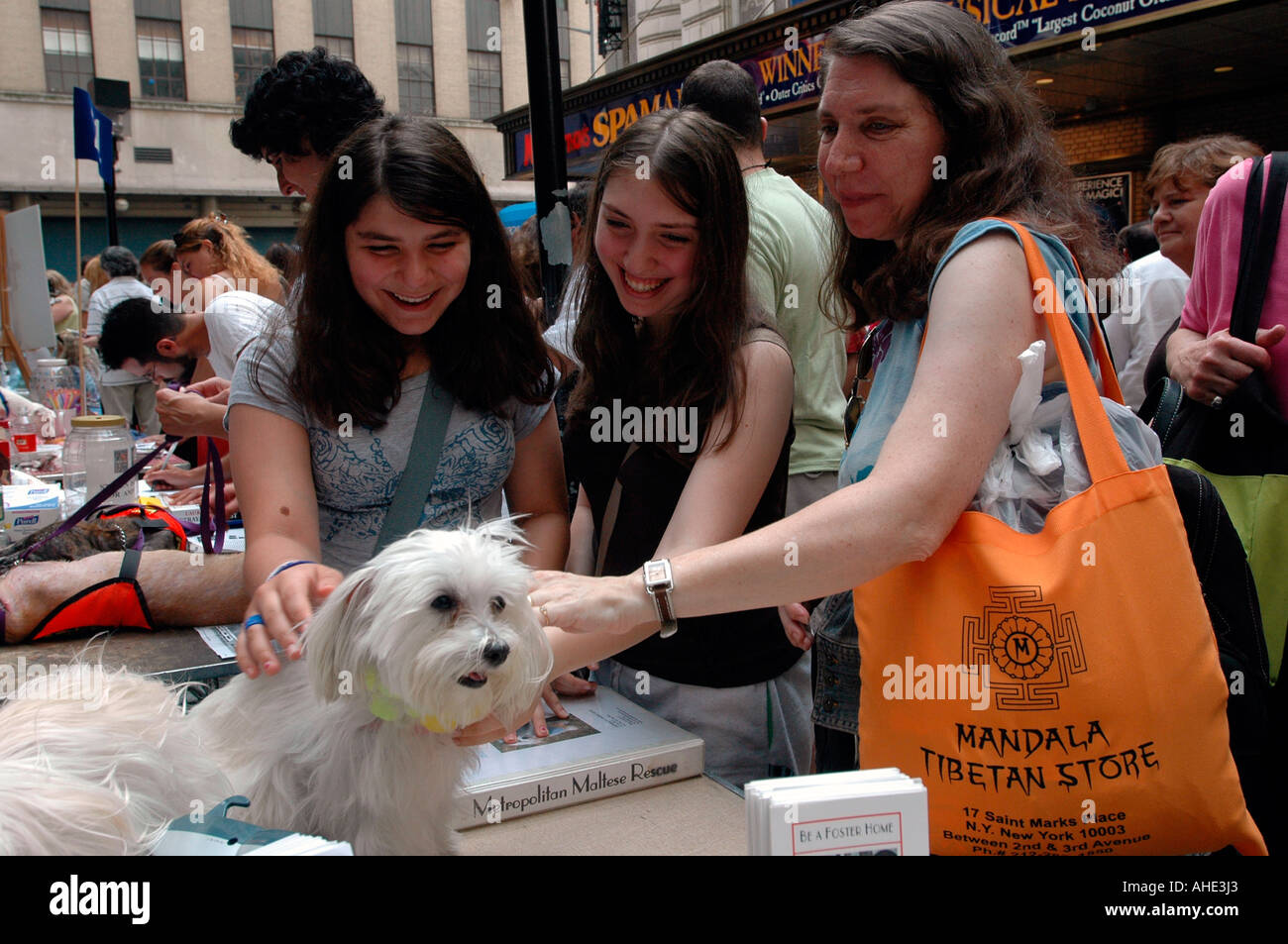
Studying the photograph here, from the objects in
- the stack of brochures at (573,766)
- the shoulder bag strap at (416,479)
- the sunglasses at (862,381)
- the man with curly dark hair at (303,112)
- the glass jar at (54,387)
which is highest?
the man with curly dark hair at (303,112)

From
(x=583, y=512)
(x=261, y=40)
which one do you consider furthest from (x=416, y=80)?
(x=583, y=512)

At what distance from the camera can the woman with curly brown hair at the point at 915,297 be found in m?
1.23

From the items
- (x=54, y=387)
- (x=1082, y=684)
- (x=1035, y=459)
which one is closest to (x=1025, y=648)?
(x=1082, y=684)

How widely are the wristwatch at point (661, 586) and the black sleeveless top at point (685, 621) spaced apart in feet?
2.12

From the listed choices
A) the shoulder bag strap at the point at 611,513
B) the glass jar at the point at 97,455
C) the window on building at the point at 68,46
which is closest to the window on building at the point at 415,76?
the window on building at the point at 68,46

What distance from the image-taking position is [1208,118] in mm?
11219

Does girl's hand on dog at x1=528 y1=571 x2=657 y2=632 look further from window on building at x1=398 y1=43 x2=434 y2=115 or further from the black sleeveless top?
window on building at x1=398 y1=43 x2=434 y2=115

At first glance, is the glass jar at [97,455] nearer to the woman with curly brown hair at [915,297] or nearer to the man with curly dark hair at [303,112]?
the man with curly dark hair at [303,112]

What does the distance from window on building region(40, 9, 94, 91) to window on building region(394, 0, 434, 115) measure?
2.80m

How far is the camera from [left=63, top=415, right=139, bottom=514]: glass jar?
3979 mm

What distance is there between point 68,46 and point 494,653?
9.47 metres

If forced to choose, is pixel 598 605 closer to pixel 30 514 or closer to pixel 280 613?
pixel 280 613

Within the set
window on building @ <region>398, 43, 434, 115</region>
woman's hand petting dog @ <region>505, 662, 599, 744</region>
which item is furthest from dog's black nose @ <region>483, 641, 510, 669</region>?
window on building @ <region>398, 43, 434, 115</region>
